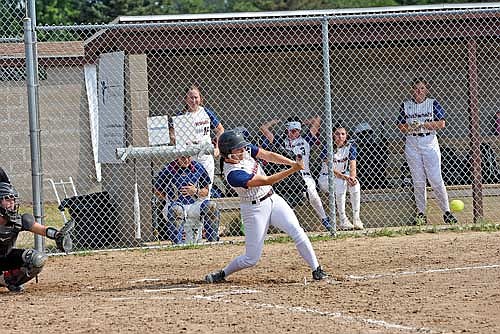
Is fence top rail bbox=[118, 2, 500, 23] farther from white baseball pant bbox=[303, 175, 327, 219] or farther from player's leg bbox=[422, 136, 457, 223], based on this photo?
white baseball pant bbox=[303, 175, 327, 219]

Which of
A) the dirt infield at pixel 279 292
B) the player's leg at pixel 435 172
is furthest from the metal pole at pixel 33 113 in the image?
the player's leg at pixel 435 172

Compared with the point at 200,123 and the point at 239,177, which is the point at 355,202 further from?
the point at 239,177

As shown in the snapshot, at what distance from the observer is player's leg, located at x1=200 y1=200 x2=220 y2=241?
11.9 m

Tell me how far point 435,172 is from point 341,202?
4.27 feet

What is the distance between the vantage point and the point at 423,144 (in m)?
12.9

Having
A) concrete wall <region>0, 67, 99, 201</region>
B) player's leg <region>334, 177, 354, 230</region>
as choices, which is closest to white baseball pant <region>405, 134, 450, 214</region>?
player's leg <region>334, 177, 354, 230</region>

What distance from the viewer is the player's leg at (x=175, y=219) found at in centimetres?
1189

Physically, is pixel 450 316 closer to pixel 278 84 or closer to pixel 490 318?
pixel 490 318

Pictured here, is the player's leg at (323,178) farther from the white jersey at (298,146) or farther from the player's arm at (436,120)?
the player's arm at (436,120)

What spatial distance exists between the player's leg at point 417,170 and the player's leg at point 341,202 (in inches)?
36.4

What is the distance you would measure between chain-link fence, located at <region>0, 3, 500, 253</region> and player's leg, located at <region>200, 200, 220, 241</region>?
0.01 meters

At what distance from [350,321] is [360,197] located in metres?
7.42

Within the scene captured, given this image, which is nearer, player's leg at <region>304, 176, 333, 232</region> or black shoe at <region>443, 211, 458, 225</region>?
black shoe at <region>443, 211, 458, 225</region>

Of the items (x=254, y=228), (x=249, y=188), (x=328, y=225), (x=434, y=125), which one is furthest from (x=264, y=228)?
(x=434, y=125)
